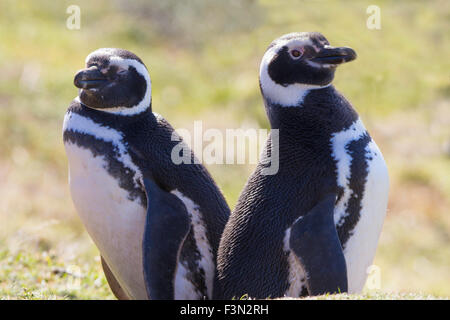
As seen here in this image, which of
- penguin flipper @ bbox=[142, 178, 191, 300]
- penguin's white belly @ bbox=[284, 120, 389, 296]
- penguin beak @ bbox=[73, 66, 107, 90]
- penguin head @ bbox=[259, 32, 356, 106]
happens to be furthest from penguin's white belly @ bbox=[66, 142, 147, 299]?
penguin head @ bbox=[259, 32, 356, 106]

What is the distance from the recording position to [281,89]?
3.41 metres

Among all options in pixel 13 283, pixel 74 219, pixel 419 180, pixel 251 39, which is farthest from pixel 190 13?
pixel 13 283

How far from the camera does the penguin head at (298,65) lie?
3.33m

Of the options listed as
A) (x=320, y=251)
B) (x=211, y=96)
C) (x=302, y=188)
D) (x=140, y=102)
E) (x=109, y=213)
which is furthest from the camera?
(x=211, y=96)

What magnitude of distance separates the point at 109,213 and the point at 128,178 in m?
0.20

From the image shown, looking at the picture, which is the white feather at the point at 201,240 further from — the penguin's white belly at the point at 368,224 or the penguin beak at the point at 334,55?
the penguin beak at the point at 334,55

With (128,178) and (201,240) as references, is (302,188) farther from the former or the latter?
(128,178)

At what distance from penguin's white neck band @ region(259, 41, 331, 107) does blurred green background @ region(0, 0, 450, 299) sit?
1113 millimetres

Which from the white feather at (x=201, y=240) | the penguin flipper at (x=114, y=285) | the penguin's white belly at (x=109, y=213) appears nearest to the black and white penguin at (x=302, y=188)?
the white feather at (x=201, y=240)

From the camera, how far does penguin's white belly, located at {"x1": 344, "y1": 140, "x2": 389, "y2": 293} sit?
10.9ft

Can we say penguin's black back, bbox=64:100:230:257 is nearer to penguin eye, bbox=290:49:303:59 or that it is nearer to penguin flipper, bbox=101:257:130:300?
penguin flipper, bbox=101:257:130:300

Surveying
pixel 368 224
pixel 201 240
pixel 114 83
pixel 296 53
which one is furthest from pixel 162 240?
pixel 296 53

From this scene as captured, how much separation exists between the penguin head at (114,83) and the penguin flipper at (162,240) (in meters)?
0.47

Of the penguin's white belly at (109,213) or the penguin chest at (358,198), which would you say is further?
the penguin's white belly at (109,213)
